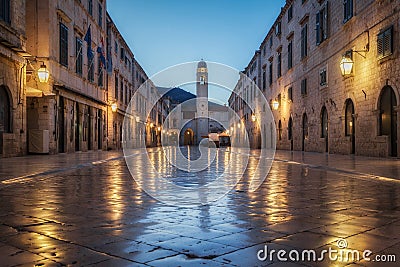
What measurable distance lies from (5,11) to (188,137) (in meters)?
81.4

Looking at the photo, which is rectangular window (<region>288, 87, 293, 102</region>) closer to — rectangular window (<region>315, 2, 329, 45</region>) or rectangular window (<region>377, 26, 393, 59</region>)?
rectangular window (<region>315, 2, 329, 45</region>)

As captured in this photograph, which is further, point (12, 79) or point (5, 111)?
point (12, 79)

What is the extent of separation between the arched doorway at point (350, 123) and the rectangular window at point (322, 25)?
4.85 m

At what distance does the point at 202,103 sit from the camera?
9388cm

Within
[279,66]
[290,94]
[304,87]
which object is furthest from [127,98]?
[304,87]

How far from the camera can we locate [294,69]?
102ft

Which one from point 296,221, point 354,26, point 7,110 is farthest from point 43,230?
point 354,26

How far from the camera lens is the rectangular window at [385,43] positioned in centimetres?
1581

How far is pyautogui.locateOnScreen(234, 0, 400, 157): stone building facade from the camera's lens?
16438 millimetres

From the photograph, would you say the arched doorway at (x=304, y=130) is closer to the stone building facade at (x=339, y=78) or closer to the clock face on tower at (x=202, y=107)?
the stone building facade at (x=339, y=78)

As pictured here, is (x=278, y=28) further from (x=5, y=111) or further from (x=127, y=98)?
(x=5, y=111)

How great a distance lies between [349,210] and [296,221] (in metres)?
1.13

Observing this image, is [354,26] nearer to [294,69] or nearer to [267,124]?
[294,69]

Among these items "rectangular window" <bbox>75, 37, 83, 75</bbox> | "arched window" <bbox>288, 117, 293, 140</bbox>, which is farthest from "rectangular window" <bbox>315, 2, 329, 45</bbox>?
"rectangular window" <bbox>75, 37, 83, 75</bbox>
